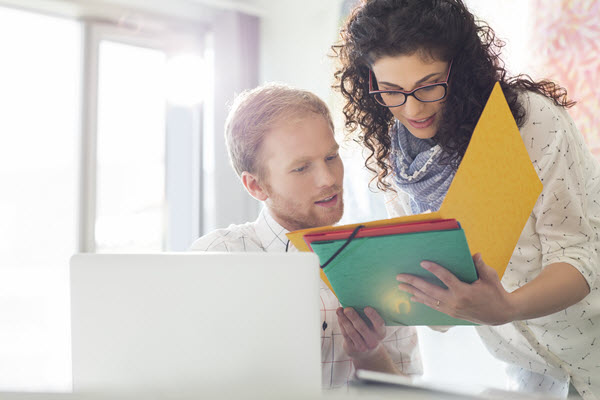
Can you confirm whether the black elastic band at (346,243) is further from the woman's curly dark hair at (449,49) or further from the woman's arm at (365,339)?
the woman's curly dark hair at (449,49)

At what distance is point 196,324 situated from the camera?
60 cm

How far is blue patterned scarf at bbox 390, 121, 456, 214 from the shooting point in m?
1.09

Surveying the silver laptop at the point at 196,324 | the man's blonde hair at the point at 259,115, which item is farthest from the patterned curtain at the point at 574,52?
the silver laptop at the point at 196,324

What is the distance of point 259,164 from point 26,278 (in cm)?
230

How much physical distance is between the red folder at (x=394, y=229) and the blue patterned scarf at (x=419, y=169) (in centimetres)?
39

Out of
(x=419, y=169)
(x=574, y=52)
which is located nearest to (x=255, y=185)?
(x=419, y=169)

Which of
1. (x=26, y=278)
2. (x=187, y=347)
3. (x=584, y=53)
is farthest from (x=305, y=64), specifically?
(x=187, y=347)

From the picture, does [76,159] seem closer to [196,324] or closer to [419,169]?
[419,169]

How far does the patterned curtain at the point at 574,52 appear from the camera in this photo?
1.62 metres

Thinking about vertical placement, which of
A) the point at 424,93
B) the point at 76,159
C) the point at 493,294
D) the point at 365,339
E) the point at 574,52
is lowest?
the point at 365,339

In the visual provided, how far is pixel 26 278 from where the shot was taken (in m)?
2.97

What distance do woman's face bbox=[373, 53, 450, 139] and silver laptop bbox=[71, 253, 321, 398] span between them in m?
0.54

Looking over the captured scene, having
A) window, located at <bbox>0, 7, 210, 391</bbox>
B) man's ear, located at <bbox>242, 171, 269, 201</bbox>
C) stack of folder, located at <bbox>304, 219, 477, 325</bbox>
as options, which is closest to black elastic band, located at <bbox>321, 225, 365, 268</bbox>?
stack of folder, located at <bbox>304, 219, 477, 325</bbox>

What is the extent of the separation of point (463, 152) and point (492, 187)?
295mm
